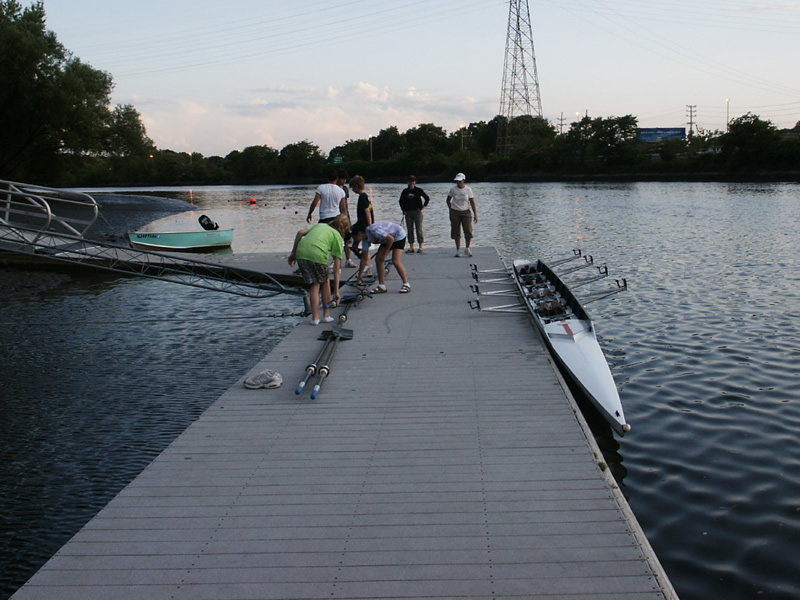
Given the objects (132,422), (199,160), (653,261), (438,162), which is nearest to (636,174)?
(438,162)

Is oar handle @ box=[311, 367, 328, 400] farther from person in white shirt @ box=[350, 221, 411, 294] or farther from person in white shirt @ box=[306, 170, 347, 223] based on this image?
person in white shirt @ box=[306, 170, 347, 223]

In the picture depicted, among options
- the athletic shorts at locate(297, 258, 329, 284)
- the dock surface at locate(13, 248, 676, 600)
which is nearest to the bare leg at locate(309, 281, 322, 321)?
the athletic shorts at locate(297, 258, 329, 284)

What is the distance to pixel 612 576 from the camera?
13.0 ft

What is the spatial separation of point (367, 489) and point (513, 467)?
1.21m

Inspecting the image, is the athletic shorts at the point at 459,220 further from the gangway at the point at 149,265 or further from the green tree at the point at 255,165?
the green tree at the point at 255,165

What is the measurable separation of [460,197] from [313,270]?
24.0ft

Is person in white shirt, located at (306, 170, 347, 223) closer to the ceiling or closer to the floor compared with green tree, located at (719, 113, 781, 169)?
closer to the floor

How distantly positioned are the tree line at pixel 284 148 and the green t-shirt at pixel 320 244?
35.2 meters

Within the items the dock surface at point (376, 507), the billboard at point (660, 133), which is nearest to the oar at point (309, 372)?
the dock surface at point (376, 507)

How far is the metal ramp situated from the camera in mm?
12914

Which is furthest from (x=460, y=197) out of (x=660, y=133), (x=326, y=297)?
(x=660, y=133)

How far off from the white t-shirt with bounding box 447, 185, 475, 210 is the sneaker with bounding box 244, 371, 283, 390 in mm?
9544

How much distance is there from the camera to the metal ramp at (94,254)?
1291 centimetres

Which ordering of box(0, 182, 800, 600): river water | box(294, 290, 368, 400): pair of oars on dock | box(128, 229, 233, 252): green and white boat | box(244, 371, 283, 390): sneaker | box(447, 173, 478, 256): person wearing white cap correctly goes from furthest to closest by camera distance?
box(128, 229, 233, 252): green and white boat, box(447, 173, 478, 256): person wearing white cap, box(244, 371, 283, 390): sneaker, box(294, 290, 368, 400): pair of oars on dock, box(0, 182, 800, 600): river water
